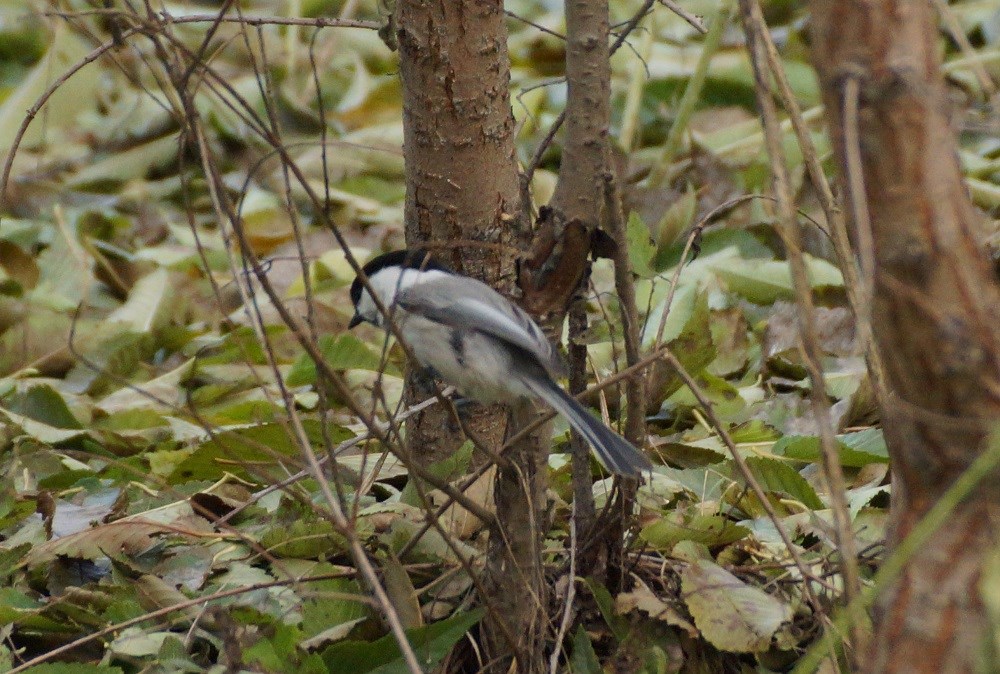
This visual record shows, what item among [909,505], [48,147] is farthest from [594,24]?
[48,147]

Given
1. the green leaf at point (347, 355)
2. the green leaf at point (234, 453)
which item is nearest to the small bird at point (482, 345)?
the green leaf at point (234, 453)

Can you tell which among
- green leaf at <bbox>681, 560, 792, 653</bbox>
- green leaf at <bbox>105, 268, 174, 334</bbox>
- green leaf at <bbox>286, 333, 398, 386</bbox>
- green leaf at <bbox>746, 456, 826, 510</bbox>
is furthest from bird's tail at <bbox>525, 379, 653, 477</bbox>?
green leaf at <bbox>105, 268, 174, 334</bbox>

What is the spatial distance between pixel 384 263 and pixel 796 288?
3.48 ft

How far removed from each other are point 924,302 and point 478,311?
33.5 inches

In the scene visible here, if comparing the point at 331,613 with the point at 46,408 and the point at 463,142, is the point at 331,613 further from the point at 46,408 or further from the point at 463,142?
the point at 46,408

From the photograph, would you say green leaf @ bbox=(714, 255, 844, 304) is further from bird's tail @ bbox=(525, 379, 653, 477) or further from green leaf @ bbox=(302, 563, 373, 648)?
green leaf @ bbox=(302, 563, 373, 648)

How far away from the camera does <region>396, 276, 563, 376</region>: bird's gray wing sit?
5.51 ft

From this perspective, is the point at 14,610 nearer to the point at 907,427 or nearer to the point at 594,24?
the point at 594,24

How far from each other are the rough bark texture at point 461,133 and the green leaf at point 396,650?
588 millimetres

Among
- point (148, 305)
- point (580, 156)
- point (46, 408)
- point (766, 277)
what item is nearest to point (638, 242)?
point (580, 156)

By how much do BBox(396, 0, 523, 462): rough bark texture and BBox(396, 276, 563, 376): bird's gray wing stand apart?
0.09 metres

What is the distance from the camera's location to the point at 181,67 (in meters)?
1.42

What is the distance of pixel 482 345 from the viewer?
5.80ft

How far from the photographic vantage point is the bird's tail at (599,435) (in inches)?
59.4
